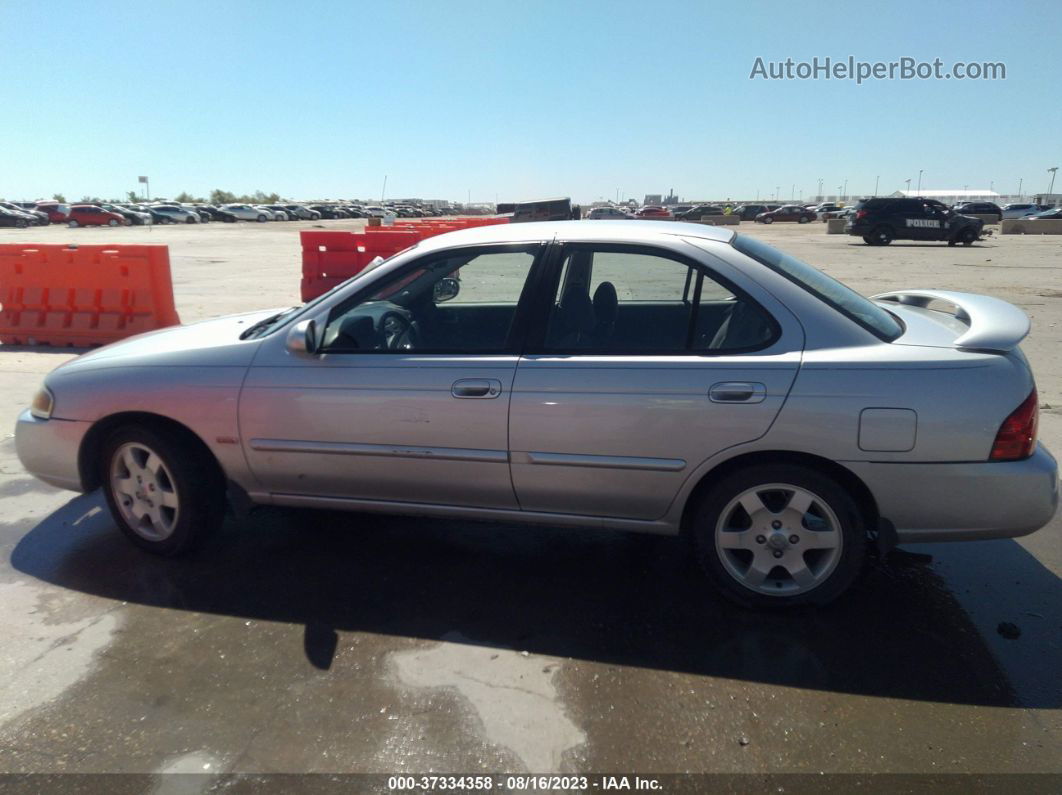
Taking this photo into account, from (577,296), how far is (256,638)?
2.04 meters

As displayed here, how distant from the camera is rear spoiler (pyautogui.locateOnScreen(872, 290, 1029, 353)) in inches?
124

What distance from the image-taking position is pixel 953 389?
3.03 meters

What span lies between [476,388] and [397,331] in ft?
2.17

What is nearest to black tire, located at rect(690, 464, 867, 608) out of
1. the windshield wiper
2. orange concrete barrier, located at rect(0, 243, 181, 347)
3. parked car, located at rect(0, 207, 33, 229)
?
the windshield wiper

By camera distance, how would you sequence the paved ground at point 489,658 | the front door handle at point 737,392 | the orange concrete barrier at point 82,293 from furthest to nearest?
the orange concrete barrier at point 82,293
the front door handle at point 737,392
the paved ground at point 489,658

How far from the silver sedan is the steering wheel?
1 cm

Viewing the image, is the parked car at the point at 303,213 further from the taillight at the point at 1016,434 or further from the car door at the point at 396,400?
the taillight at the point at 1016,434

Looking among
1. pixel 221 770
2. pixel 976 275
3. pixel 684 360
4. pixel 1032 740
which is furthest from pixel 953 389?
pixel 976 275

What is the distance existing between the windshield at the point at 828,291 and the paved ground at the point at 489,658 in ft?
3.99

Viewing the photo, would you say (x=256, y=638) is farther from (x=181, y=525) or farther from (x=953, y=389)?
(x=953, y=389)

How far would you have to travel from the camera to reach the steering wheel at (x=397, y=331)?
3.75 metres

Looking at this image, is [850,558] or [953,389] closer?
[953,389]

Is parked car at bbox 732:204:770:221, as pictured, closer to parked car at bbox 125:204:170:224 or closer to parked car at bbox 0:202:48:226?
parked car at bbox 125:204:170:224

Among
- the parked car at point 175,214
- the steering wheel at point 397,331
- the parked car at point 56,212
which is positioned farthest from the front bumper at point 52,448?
the parked car at point 175,214
